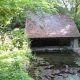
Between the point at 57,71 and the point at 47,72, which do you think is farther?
the point at 57,71

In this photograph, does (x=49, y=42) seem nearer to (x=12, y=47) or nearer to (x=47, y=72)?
(x=47, y=72)

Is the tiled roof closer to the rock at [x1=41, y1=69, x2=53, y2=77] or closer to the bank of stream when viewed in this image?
the bank of stream

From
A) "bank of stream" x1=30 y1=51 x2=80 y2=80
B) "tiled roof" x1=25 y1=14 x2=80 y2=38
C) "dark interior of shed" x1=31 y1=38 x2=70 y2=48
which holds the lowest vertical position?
"bank of stream" x1=30 y1=51 x2=80 y2=80

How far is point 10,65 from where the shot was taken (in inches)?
292

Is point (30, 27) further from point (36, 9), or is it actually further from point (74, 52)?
point (36, 9)

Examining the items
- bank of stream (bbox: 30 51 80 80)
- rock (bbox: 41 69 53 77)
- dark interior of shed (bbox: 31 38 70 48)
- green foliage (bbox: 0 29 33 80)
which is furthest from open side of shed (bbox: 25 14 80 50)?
green foliage (bbox: 0 29 33 80)

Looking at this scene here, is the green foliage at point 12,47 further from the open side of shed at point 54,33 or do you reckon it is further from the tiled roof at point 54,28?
the tiled roof at point 54,28

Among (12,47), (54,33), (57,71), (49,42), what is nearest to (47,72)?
(57,71)

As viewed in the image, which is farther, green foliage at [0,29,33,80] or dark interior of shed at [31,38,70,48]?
dark interior of shed at [31,38,70,48]

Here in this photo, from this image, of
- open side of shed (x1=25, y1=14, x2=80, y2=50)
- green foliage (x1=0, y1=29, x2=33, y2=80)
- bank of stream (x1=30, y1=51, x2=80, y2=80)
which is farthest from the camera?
open side of shed (x1=25, y1=14, x2=80, y2=50)

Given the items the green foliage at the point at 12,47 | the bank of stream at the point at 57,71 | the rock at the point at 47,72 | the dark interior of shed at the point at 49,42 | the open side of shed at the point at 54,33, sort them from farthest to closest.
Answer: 1. the dark interior of shed at the point at 49,42
2. the open side of shed at the point at 54,33
3. the rock at the point at 47,72
4. the bank of stream at the point at 57,71
5. the green foliage at the point at 12,47

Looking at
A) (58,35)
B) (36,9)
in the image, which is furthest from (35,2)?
(58,35)

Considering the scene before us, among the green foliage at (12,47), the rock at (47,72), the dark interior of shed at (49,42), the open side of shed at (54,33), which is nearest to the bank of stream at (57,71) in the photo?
the rock at (47,72)

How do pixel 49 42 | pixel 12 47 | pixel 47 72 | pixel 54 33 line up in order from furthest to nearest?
pixel 49 42
pixel 54 33
pixel 47 72
pixel 12 47
